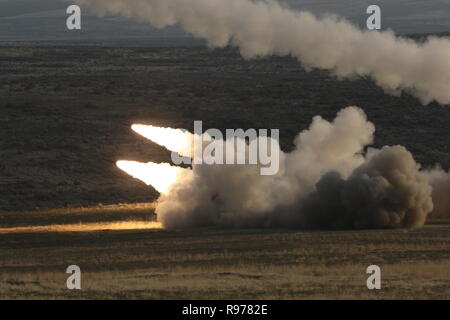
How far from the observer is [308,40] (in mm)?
51938

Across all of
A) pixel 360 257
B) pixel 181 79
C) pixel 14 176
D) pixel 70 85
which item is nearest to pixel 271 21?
pixel 360 257

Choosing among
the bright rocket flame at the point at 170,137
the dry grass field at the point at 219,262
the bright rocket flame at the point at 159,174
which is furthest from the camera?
the bright rocket flame at the point at 170,137

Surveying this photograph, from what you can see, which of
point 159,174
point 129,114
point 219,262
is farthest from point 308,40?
point 129,114

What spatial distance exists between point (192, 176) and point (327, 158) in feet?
19.2

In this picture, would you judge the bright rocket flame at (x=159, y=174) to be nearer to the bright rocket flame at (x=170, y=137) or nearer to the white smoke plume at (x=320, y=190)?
the bright rocket flame at (x=170, y=137)

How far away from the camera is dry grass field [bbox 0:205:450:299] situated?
3362cm

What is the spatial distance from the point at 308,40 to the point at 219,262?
14884 mm

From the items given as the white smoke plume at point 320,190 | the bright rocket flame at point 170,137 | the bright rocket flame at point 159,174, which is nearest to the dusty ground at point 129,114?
the bright rocket flame at point 159,174

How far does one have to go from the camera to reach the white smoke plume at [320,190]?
4656cm

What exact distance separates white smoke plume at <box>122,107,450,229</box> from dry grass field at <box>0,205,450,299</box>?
1015 millimetres

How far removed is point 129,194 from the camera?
63.2 meters

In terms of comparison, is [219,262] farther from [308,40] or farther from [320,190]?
[308,40]

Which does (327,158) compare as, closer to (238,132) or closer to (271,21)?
(271,21)

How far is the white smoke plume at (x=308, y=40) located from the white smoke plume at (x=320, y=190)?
8.26 feet
